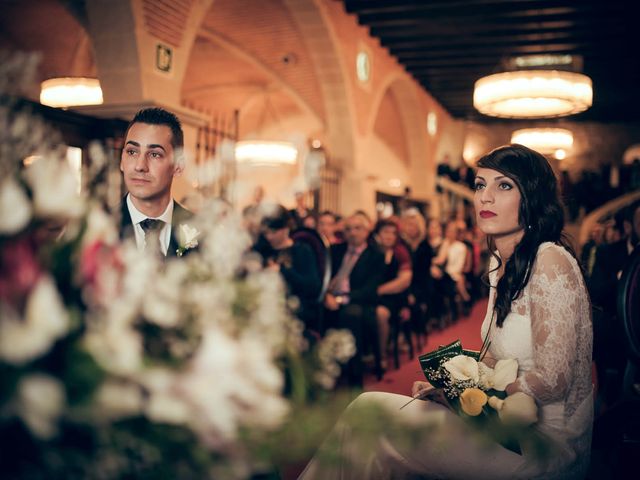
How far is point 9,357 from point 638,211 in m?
4.30

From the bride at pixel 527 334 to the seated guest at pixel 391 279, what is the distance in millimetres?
3738

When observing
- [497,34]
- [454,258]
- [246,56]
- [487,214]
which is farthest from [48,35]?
[487,214]

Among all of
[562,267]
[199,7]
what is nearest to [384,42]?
[199,7]

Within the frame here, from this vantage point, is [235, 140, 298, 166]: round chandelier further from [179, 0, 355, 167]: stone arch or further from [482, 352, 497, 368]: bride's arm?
[482, 352, 497, 368]: bride's arm

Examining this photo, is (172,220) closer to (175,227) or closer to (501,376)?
(175,227)

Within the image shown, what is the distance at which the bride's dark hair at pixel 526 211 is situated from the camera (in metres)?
1.89

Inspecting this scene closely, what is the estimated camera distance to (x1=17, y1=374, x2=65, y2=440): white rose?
57 centimetres

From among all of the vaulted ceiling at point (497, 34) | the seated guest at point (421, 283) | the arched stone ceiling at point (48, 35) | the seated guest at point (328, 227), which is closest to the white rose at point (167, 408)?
the seated guest at point (421, 283)

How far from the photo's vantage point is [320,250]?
4.45 m

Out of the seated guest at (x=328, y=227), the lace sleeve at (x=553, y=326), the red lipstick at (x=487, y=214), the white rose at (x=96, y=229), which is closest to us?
the white rose at (x=96, y=229)

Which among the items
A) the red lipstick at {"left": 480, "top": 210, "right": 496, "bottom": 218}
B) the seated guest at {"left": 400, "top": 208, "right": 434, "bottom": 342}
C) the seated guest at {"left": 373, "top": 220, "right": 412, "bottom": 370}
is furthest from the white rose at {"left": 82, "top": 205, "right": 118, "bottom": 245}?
the seated guest at {"left": 400, "top": 208, "right": 434, "bottom": 342}

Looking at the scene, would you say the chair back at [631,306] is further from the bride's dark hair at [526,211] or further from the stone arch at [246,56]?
the stone arch at [246,56]

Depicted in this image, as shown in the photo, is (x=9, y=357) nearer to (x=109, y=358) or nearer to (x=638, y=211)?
(x=109, y=358)

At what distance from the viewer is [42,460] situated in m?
0.61
